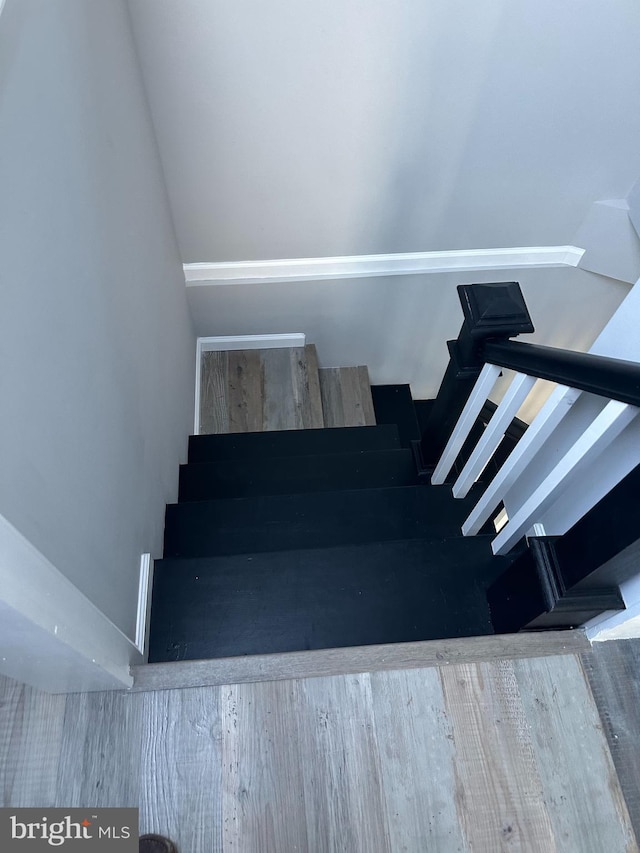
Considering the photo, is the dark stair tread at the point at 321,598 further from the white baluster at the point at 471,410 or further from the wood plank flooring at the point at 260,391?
the wood plank flooring at the point at 260,391

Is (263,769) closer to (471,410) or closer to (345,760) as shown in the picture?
(345,760)

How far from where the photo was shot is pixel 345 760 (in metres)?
1.28

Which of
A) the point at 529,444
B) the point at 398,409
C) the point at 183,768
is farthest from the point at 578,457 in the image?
the point at 398,409

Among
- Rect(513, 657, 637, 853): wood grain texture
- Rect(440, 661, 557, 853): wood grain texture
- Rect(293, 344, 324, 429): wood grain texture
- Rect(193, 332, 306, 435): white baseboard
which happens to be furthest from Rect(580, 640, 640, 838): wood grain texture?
Rect(193, 332, 306, 435): white baseboard

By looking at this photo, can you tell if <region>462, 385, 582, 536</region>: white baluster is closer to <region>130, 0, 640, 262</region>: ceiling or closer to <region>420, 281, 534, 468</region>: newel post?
<region>420, 281, 534, 468</region>: newel post

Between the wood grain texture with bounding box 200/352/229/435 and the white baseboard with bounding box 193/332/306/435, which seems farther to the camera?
the white baseboard with bounding box 193/332/306/435

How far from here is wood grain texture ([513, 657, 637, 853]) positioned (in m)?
1.20

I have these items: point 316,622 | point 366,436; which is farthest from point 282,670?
point 366,436

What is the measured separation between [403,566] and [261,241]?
1.70 metres

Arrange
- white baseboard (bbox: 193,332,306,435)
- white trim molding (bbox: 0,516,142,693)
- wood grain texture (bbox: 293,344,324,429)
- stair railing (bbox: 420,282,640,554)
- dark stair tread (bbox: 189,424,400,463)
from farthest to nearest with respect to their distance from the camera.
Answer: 1. white baseboard (bbox: 193,332,306,435)
2. wood grain texture (bbox: 293,344,324,429)
3. dark stair tread (bbox: 189,424,400,463)
4. stair railing (bbox: 420,282,640,554)
5. white trim molding (bbox: 0,516,142,693)

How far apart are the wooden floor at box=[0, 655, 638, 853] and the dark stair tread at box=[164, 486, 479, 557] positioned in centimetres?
56

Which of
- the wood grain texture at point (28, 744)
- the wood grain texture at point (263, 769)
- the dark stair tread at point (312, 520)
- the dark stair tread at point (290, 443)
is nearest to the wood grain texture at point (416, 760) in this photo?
the wood grain texture at point (263, 769)

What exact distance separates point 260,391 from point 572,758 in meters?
2.20

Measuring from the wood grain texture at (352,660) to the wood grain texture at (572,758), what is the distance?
4cm
